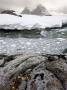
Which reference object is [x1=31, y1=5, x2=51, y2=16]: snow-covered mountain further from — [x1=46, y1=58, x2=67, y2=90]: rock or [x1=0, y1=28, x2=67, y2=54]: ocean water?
[x1=46, y1=58, x2=67, y2=90]: rock

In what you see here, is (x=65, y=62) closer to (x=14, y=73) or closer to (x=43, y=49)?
(x=14, y=73)

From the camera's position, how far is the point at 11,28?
6.30 m

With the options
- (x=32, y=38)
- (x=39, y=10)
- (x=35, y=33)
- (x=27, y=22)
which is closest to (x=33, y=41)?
(x=32, y=38)

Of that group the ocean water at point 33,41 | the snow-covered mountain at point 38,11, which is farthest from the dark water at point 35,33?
the snow-covered mountain at point 38,11

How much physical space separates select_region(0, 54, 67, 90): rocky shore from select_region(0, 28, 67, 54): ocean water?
176cm

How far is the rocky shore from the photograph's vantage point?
2162mm

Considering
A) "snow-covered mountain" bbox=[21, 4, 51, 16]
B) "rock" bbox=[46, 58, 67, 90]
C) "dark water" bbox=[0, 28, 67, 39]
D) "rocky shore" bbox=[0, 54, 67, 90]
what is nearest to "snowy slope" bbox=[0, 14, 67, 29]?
"dark water" bbox=[0, 28, 67, 39]

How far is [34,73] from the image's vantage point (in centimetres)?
233

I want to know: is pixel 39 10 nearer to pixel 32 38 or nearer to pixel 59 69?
pixel 32 38

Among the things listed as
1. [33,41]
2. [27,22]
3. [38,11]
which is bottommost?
[33,41]

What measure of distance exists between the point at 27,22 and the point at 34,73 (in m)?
4.62

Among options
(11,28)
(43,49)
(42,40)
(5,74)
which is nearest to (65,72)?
(5,74)

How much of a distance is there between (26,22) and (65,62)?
14.3 feet

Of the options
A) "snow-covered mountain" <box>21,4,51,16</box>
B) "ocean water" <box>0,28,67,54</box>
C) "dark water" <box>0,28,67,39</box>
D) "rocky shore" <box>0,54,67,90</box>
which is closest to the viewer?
"rocky shore" <box>0,54,67,90</box>
